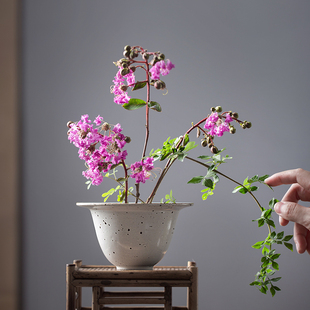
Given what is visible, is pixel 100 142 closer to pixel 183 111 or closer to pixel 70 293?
pixel 70 293

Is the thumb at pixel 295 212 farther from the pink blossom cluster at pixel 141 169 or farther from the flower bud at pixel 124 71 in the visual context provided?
the flower bud at pixel 124 71

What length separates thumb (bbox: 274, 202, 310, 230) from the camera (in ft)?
2.52

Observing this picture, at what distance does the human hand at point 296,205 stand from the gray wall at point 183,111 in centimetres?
68

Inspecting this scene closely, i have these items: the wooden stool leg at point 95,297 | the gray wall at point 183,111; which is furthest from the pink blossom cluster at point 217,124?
the gray wall at point 183,111

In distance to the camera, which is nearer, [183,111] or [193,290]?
[193,290]

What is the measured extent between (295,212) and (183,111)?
3.16 ft

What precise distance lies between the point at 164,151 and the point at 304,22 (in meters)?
1.30

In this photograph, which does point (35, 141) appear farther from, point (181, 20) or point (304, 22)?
point (304, 22)

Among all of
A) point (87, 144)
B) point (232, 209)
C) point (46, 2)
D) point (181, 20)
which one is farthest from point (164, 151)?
point (46, 2)

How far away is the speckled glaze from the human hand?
0.82ft

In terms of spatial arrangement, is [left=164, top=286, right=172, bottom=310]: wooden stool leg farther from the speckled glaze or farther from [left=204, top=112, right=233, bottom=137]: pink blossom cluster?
[left=204, top=112, right=233, bottom=137]: pink blossom cluster

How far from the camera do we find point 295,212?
2.57ft

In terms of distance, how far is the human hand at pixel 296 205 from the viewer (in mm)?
780

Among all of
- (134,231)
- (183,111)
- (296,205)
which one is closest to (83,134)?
(134,231)
